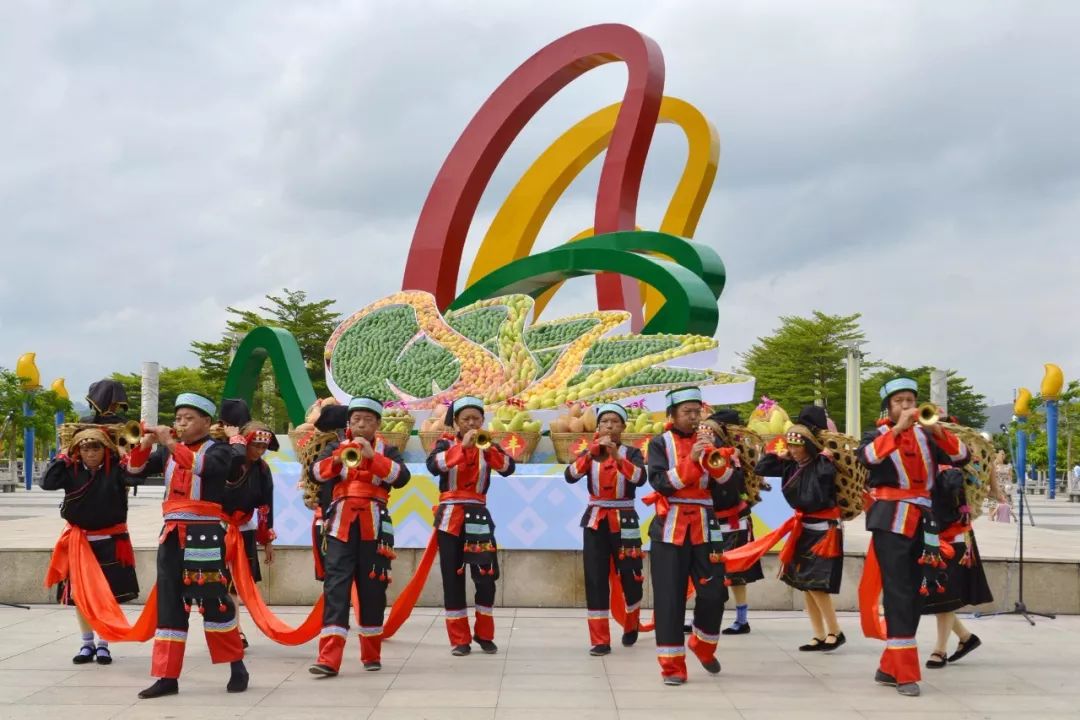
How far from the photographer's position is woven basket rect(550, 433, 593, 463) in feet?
32.0

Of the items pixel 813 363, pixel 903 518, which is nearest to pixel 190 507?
pixel 903 518

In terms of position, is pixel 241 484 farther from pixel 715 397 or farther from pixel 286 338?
pixel 286 338

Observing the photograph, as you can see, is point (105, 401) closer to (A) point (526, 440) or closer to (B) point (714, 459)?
(B) point (714, 459)

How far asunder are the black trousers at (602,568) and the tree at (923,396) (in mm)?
35630

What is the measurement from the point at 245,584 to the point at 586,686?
2.09 meters

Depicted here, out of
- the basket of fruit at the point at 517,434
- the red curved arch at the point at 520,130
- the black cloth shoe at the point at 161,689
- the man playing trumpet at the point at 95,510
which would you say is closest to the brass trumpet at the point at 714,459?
the black cloth shoe at the point at 161,689

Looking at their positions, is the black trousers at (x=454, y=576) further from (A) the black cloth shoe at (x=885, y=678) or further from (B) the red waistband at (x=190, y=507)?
(A) the black cloth shoe at (x=885, y=678)

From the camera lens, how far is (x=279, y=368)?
45.1 feet

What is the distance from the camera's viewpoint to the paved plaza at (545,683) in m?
5.15

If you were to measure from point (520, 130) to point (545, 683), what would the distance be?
477 inches

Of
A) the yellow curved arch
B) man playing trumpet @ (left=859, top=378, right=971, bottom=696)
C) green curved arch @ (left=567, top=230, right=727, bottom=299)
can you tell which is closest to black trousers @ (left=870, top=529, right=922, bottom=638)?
man playing trumpet @ (left=859, top=378, right=971, bottom=696)

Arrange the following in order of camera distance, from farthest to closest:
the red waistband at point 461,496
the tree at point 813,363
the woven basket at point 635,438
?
the tree at point 813,363
the woven basket at point 635,438
the red waistband at point 461,496

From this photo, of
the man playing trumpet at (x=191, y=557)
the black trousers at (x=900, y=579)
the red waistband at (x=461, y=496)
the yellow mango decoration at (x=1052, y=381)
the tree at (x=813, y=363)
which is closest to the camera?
the man playing trumpet at (x=191, y=557)

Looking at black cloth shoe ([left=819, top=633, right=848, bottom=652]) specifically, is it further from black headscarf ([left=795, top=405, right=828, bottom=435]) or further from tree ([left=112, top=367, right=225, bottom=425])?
tree ([left=112, top=367, right=225, bottom=425])
